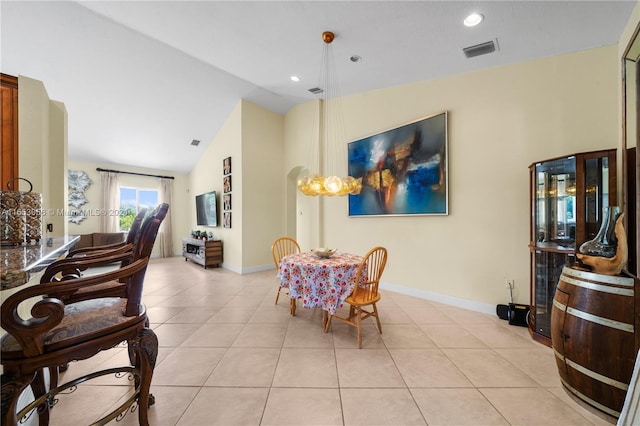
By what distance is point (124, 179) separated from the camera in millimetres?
6848

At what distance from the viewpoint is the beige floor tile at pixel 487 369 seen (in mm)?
1684

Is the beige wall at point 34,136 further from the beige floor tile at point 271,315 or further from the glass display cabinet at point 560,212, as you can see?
the glass display cabinet at point 560,212

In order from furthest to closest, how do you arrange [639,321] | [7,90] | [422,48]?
[422,48] < [7,90] < [639,321]

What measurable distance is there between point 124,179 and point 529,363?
9225 millimetres

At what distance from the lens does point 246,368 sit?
185 centimetres

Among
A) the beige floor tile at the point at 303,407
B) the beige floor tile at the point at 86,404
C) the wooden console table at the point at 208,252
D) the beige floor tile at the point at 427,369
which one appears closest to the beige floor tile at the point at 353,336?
the beige floor tile at the point at 427,369

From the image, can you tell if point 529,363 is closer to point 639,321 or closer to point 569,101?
point 639,321

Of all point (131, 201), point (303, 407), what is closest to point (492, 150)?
point (303, 407)

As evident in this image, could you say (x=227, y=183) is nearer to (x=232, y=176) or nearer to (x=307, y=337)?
(x=232, y=176)

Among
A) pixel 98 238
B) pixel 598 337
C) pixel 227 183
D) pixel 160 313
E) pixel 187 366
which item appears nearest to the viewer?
pixel 598 337

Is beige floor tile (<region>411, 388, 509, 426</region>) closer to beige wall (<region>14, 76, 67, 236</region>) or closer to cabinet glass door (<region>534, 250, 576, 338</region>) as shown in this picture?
cabinet glass door (<region>534, 250, 576, 338</region>)

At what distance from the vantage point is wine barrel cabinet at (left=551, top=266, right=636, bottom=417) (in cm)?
131

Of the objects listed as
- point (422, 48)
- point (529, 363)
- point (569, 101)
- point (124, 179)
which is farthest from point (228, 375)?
point (124, 179)

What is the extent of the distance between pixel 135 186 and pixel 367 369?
8158 mm
